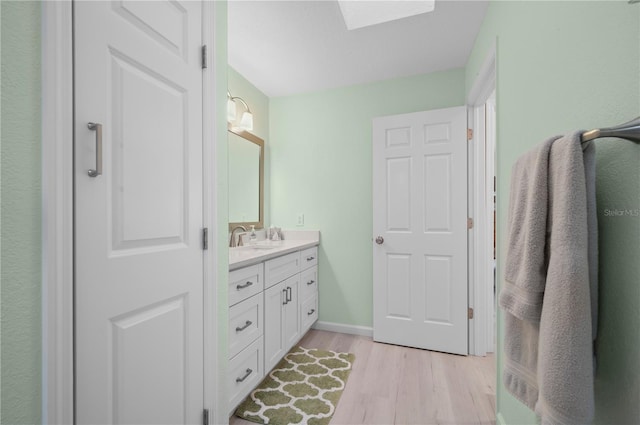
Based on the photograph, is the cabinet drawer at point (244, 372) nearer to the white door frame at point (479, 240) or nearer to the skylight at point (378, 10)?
the white door frame at point (479, 240)

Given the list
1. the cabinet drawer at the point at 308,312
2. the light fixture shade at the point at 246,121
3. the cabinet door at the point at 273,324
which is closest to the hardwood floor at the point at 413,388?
the cabinet drawer at the point at 308,312

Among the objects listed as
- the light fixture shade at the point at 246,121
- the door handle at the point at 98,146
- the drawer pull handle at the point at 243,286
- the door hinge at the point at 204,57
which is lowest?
the drawer pull handle at the point at 243,286

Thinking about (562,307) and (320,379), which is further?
(320,379)

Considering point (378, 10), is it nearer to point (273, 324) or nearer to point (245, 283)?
point (245, 283)

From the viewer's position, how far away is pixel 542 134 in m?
1.03

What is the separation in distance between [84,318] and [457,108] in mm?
2589

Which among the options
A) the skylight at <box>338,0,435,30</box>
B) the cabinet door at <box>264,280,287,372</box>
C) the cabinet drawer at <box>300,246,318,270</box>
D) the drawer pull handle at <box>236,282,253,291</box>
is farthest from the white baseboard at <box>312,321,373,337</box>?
the skylight at <box>338,0,435,30</box>

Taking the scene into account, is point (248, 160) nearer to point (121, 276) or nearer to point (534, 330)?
point (121, 276)

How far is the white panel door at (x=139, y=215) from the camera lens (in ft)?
2.56

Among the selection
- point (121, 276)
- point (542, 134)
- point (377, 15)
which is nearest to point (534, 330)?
point (542, 134)

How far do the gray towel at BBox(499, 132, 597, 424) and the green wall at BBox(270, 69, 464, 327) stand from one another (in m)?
1.93

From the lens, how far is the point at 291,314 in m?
2.21

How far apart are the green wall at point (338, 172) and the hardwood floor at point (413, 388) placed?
0.49 metres

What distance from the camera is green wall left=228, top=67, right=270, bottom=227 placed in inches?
95.4
